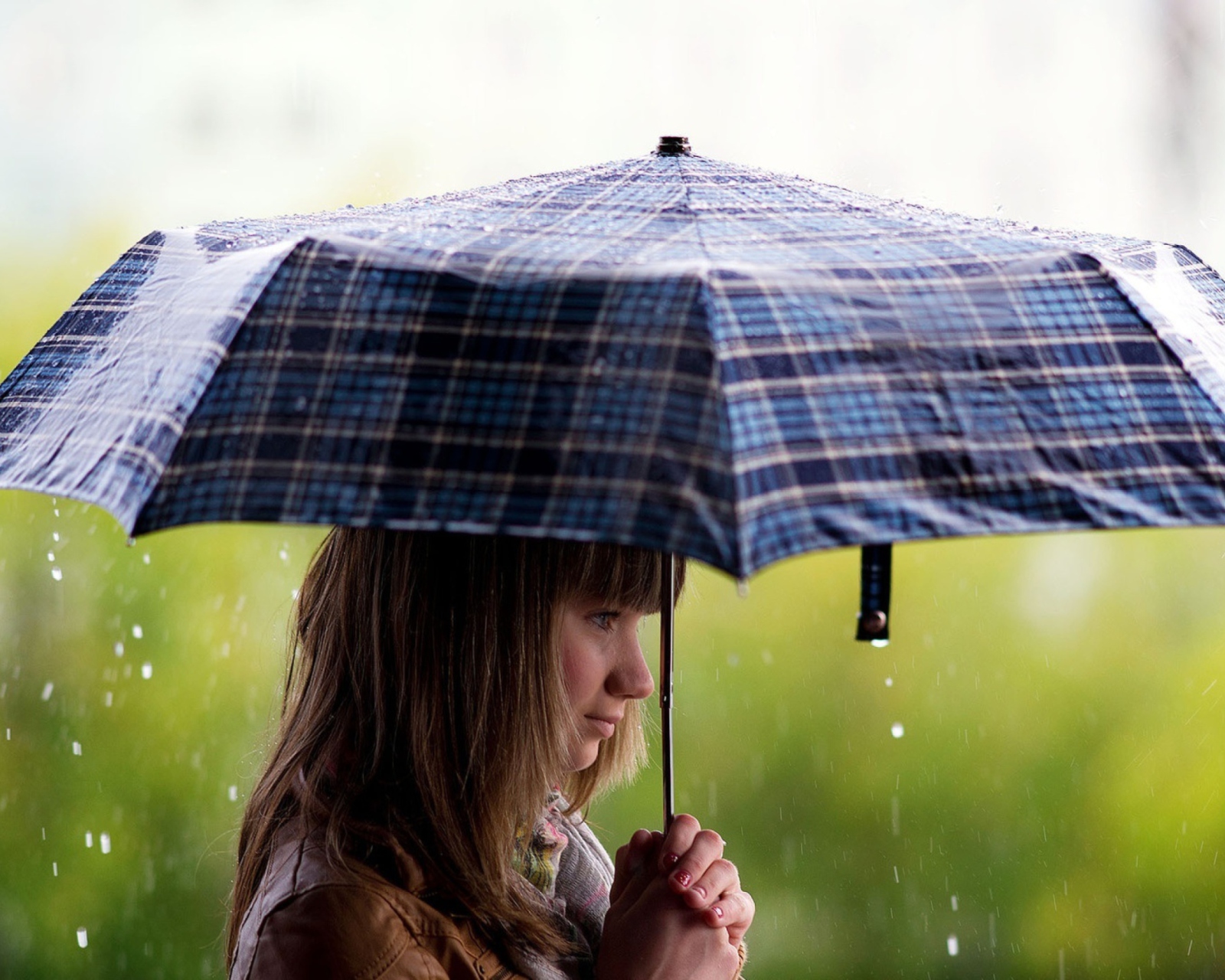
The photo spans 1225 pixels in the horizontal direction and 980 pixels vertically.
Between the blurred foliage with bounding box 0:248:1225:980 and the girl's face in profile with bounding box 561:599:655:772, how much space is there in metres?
1.81

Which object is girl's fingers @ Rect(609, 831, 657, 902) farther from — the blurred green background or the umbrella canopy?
the blurred green background

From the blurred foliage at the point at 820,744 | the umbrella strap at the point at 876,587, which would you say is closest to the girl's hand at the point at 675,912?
the umbrella strap at the point at 876,587

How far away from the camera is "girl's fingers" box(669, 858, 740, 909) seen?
123cm

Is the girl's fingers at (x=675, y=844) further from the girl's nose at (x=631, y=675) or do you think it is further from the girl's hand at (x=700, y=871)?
the girl's nose at (x=631, y=675)

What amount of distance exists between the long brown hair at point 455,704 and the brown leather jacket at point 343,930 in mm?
62

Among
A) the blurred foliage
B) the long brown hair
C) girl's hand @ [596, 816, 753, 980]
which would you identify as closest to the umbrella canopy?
the long brown hair

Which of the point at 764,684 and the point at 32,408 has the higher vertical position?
the point at 32,408

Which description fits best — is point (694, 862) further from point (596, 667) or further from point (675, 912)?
point (596, 667)

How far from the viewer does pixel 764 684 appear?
3334mm

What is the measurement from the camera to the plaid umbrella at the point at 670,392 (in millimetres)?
792

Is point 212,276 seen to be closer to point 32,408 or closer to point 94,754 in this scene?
point 32,408

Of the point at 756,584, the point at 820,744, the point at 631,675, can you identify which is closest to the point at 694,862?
the point at 631,675

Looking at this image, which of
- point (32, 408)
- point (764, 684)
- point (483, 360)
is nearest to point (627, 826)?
point (764, 684)

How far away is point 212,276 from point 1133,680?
2.70 metres
